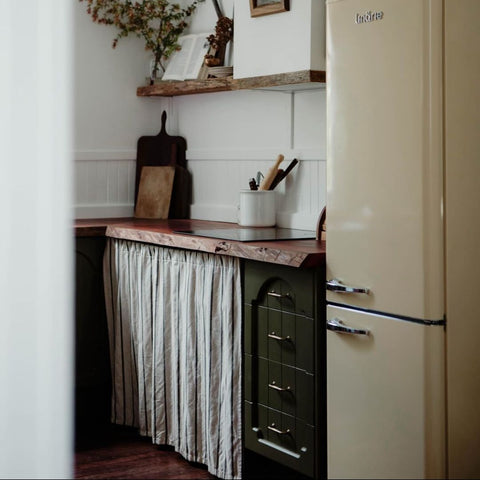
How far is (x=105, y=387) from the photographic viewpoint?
12.2 feet

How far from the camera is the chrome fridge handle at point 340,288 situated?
241 centimetres

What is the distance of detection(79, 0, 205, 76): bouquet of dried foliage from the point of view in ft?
13.4

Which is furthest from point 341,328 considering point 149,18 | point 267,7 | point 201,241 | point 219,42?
point 149,18

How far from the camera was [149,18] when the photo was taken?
4.13 meters

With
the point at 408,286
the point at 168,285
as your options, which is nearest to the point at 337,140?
the point at 408,286

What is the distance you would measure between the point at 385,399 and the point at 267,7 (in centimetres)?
164

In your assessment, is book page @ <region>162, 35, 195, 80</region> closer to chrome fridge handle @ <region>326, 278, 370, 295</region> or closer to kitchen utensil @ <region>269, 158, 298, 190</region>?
kitchen utensil @ <region>269, 158, 298, 190</region>

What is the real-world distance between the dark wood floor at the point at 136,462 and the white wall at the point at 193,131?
104 cm

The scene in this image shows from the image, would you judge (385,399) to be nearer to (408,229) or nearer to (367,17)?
(408,229)

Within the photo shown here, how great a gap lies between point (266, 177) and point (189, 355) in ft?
2.74

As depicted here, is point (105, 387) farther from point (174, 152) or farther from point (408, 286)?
point (408, 286)

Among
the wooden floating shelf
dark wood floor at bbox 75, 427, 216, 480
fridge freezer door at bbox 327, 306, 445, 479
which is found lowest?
dark wood floor at bbox 75, 427, 216, 480

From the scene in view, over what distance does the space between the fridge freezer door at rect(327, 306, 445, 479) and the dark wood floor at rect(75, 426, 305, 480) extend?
51 centimetres

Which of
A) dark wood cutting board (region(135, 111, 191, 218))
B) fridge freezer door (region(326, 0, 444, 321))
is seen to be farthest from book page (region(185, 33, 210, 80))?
fridge freezer door (region(326, 0, 444, 321))
